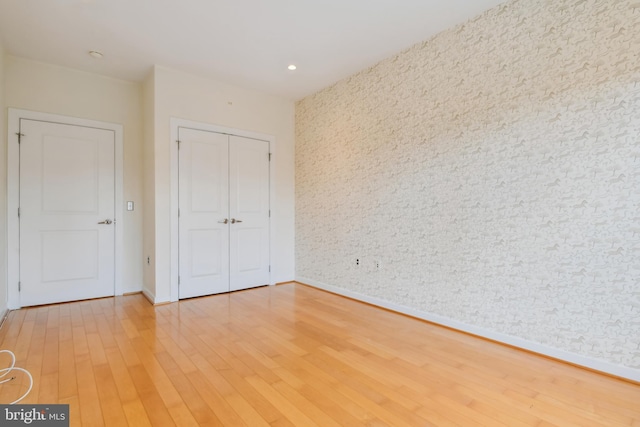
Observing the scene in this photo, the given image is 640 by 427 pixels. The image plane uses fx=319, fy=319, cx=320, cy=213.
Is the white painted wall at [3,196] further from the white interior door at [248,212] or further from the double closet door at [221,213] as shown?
the white interior door at [248,212]

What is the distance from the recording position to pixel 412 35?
10.2ft

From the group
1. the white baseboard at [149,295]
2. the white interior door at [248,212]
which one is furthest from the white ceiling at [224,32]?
the white baseboard at [149,295]

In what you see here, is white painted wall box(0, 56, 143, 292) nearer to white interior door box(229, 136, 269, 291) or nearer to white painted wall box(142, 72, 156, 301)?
white painted wall box(142, 72, 156, 301)

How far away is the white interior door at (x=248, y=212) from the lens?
4359 mm

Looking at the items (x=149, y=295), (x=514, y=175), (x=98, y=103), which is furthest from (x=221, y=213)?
(x=514, y=175)

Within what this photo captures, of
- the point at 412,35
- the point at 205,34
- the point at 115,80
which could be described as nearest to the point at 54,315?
the point at 115,80

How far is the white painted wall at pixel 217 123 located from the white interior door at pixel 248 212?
0.20 m

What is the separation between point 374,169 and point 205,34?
2.22 m

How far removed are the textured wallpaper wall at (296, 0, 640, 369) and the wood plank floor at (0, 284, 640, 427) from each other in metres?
0.38

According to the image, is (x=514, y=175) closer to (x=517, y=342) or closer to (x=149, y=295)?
(x=517, y=342)

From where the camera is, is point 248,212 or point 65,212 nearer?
point 65,212

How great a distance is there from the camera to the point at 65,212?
12.3ft

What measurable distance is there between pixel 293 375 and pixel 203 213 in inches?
102

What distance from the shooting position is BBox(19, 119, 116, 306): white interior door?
140 inches
